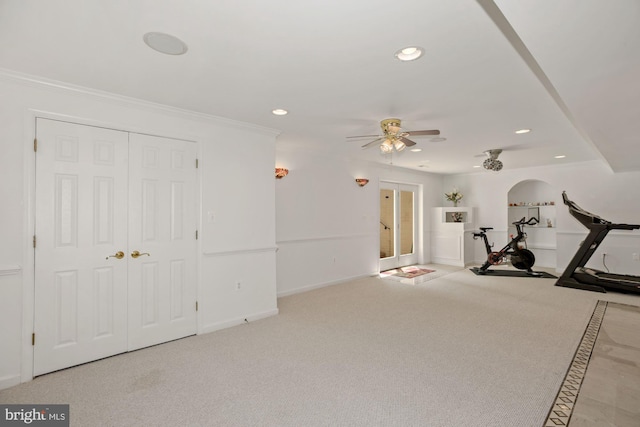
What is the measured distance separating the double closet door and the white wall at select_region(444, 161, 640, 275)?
7.33m

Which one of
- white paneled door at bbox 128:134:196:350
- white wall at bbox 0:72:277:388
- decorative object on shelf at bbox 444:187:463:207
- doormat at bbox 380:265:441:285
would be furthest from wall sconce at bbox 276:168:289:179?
decorative object on shelf at bbox 444:187:463:207

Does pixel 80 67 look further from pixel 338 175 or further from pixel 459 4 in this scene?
pixel 338 175

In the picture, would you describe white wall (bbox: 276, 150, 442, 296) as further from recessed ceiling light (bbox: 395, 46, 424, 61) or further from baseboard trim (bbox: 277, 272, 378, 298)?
recessed ceiling light (bbox: 395, 46, 424, 61)

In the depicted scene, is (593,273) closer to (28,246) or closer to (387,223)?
(387,223)

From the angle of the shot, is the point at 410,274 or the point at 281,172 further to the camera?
the point at 410,274

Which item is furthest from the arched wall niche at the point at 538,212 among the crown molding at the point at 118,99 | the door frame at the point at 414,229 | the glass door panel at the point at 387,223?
the crown molding at the point at 118,99

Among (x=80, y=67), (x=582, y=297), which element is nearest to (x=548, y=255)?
(x=582, y=297)

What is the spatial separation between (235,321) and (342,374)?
5.56ft

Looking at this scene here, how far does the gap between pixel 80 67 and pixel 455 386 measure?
3.78m

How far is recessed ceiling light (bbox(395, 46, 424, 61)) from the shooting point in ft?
6.71

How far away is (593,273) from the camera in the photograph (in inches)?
220

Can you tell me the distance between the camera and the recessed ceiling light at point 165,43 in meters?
1.91

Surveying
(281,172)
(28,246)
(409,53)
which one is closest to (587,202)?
(281,172)

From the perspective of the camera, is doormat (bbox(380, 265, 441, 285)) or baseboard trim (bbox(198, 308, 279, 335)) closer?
baseboard trim (bbox(198, 308, 279, 335))
